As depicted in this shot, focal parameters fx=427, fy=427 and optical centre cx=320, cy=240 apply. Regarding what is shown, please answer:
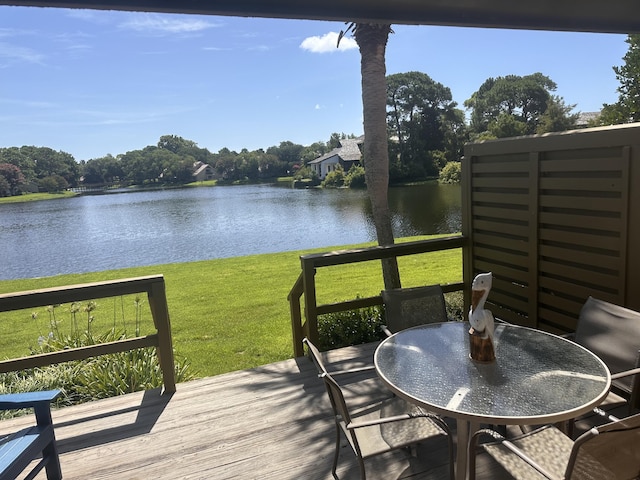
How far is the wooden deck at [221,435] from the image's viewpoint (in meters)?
2.58

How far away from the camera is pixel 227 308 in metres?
7.23

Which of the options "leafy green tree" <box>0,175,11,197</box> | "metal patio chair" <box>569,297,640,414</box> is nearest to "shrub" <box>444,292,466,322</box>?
"metal patio chair" <box>569,297,640,414</box>

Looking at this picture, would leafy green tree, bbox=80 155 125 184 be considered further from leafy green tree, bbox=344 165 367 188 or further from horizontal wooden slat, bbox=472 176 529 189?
horizontal wooden slat, bbox=472 176 529 189

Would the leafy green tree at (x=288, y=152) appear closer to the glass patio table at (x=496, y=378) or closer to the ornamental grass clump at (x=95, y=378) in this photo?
the ornamental grass clump at (x=95, y=378)

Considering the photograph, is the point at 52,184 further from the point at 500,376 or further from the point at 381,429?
the point at 500,376

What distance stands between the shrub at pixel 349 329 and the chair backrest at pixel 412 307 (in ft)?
4.74

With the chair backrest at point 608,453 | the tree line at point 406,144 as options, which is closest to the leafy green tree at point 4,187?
the tree line at point 406,144

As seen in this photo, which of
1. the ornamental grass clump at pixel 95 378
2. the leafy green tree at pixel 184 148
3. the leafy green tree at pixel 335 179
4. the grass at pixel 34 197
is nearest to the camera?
the ornamental grass clump at pixel 95 378

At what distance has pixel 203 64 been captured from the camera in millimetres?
42625

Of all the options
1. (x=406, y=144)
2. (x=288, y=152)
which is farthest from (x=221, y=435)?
(x=288, y=152)

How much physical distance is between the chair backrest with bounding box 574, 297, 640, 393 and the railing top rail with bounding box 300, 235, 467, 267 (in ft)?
5.55

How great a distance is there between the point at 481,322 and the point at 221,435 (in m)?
2.01

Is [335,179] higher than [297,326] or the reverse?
higher

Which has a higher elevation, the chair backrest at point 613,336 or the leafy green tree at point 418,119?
the leafy green tree at point 418,119
